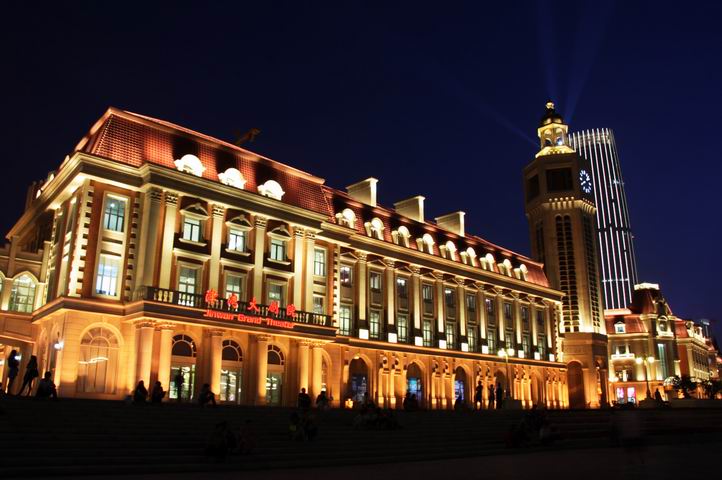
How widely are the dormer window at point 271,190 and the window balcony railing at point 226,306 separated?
7788mm

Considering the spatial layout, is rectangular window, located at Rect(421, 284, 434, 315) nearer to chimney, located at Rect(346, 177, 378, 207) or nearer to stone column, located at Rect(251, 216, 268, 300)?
chimney, located at Rect(346, 177, 378, 207)

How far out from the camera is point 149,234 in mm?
36281

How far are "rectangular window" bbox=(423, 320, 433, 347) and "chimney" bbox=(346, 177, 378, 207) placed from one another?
1191 centimetres

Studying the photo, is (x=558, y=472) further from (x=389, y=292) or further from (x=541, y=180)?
(x=541, y=180)

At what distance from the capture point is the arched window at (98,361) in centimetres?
3359

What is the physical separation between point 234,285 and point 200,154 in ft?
28.6

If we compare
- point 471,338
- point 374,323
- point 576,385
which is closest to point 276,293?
point 374,323

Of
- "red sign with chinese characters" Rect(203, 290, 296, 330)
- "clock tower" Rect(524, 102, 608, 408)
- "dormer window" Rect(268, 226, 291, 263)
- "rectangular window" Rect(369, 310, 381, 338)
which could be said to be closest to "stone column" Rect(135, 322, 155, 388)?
"red sign with chinese characters" Rect(203, 290, 296, 330)

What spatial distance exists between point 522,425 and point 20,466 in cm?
2065

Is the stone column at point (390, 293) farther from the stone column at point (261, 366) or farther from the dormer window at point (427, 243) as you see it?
the stone column at point (261, 366)

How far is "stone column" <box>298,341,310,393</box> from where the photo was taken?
41.1 metres

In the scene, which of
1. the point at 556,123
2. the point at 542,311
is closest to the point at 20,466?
the point at 542,311

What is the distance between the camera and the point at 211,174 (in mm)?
40500

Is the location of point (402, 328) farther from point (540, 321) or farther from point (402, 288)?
point (540, 321)
